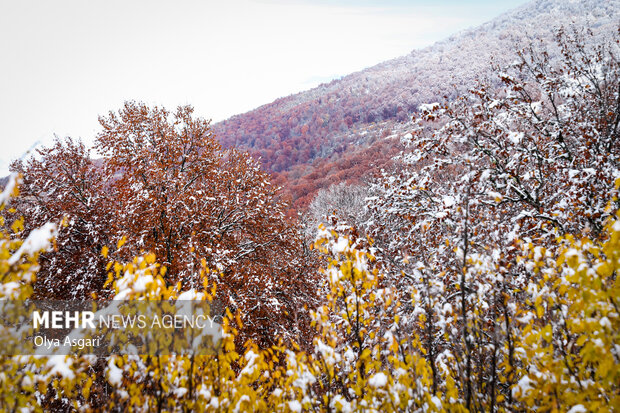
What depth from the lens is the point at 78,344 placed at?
4254mm

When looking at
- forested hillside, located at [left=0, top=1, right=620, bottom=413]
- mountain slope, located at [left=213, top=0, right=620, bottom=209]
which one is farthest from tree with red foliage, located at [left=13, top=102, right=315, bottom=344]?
mountain slope, located at [left=213, top=0, right=620, bottom=209]

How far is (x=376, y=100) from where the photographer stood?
129125mm

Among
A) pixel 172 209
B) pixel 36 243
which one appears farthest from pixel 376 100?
pixel 36 243

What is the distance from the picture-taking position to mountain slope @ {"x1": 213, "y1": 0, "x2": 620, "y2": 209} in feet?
354

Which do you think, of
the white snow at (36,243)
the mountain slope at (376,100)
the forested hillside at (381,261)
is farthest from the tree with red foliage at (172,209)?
the mountain slope at (376,100)

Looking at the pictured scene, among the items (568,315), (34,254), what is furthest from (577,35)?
(34,254)

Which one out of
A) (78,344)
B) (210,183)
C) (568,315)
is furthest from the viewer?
(210,183)

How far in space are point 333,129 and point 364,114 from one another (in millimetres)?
14960

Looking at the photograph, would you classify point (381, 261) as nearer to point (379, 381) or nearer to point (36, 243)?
point (379, 381)

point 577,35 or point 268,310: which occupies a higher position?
point 577,35

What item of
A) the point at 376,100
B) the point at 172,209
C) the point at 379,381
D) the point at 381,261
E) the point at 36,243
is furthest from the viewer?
the point at 376,100

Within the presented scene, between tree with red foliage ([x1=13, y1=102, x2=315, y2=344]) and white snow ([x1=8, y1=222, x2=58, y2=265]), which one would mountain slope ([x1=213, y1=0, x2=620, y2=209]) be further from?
white snow ([x1=8, y1=222, x2=58, y2=265])

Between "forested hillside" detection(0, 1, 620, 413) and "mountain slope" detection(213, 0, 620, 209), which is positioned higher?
"mountain slope" detection(213, 0, 620, 209)

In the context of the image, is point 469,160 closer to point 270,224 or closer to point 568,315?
point 568,315
